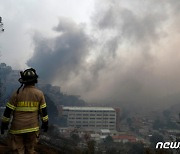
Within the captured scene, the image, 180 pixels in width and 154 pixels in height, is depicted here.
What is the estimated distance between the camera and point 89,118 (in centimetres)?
8756

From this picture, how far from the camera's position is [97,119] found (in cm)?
8644

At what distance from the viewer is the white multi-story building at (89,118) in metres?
85.1

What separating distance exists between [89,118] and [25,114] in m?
84.8

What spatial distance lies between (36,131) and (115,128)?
3260 inches

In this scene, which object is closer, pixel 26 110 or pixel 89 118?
pixel 26 110

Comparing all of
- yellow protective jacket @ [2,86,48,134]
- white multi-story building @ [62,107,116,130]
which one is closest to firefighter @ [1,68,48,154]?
yellow protective jacket @ [2,86,48,134]

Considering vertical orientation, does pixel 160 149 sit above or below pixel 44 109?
below

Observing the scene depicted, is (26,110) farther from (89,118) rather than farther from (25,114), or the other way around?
(89,118)

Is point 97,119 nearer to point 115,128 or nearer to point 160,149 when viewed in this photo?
point 115,128

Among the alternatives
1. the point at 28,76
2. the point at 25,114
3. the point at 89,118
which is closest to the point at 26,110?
the point at 25,114

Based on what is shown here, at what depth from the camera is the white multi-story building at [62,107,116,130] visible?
279ft

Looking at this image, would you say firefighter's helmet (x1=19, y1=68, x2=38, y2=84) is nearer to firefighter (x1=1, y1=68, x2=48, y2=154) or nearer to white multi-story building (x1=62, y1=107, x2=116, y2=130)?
firefighter (x1=1, y1=68, x2=48, y2=154)

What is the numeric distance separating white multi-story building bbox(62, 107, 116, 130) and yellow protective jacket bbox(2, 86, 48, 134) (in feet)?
267

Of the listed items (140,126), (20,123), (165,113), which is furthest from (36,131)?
(165,113)
